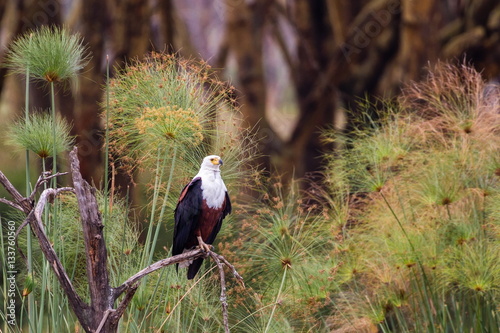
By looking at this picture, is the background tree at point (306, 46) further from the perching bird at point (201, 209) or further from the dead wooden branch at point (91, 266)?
the dead wooden branch at point (91, 266)

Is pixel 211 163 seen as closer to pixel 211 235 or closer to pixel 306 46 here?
pixel 211 235

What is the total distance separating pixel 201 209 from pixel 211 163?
0.57ft

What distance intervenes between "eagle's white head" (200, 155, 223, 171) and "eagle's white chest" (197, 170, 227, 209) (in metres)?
0.02

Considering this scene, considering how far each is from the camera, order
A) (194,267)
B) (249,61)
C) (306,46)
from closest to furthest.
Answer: (194,267) → (249,61) → (306,46)

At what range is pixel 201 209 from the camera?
2475 mm

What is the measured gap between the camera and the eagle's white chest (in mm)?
2427

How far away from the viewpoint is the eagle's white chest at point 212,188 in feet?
7.96

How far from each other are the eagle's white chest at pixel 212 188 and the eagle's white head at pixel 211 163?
0.02m

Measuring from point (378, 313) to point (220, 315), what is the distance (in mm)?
613

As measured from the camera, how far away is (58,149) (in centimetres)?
224

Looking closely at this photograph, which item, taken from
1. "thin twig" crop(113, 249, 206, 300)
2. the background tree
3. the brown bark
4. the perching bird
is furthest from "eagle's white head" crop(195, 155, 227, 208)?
the brown bark

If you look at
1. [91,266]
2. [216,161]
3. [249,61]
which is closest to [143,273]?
[91,266]

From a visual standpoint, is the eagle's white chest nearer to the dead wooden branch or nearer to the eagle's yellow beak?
the eagle's yellow beak

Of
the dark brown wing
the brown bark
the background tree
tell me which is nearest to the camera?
the dark brown wing
